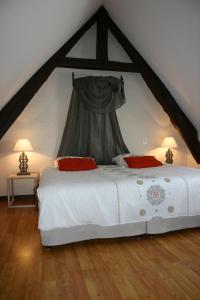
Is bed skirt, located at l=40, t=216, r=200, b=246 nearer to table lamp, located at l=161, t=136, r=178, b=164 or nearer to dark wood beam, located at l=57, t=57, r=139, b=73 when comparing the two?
table lamp, located at l=161, t=136, r=178, b=164

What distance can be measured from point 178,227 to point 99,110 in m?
2.32

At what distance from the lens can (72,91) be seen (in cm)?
411

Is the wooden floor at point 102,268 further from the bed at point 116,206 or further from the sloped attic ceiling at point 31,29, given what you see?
the sloped attic ceiling at point 31,29

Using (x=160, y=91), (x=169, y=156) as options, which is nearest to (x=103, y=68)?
(x=160, y=91)

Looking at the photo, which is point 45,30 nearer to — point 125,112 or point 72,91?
point 72,91

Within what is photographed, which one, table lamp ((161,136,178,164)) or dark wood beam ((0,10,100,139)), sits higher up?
dark wood beam ((0,10,100,139))

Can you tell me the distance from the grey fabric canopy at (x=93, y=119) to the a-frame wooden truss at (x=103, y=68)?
28cm

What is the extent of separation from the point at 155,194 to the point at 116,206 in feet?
1.56

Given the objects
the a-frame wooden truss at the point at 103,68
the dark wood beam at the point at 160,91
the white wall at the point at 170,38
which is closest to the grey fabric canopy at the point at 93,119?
the a-frame wooden truss at the point at 103,68

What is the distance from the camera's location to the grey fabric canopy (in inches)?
158

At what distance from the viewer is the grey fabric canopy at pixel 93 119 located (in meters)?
4.02

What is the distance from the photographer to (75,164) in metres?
3.40

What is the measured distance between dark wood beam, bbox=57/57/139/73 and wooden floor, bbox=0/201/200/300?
2.70 m

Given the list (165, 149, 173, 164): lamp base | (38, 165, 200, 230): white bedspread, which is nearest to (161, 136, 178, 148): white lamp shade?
(165, 149, 173, 164): lamp base
